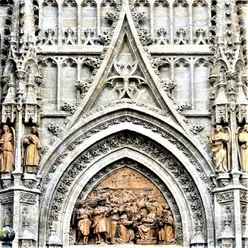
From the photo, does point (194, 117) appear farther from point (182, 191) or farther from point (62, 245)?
point (62, 245)

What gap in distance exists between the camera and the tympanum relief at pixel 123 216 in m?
18.7

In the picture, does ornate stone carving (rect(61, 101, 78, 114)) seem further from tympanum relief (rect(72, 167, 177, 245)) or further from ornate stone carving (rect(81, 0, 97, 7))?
ornate stone carving (rect(81, 0, 97, 7))

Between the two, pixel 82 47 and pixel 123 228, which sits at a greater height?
pixel 82 47

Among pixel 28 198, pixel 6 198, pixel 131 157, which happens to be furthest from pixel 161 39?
pixel 6 198

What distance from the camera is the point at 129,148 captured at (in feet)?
63.2

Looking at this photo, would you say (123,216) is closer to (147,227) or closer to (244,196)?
(147,227)

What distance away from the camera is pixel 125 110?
1912cm

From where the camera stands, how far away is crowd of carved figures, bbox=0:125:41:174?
1844cm

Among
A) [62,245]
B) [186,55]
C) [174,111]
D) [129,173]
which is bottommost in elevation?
[62,245]

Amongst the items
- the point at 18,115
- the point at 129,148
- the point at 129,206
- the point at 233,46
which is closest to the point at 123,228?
the point at 129,206

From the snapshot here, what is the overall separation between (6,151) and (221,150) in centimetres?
A: 415

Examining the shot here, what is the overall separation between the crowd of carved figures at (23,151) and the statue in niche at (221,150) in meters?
3.42

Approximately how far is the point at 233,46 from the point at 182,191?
3.08 meters

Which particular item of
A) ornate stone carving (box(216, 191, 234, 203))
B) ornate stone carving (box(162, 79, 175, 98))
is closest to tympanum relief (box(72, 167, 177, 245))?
ornate stone carving (box(216, 191, 234, 203))
